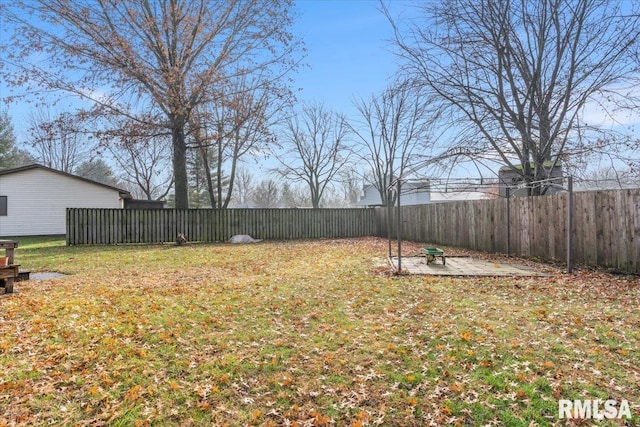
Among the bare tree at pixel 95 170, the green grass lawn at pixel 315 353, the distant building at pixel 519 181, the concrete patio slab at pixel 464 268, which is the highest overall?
the bare tree at pixel 95 170

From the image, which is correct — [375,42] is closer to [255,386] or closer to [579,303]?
[579,303]

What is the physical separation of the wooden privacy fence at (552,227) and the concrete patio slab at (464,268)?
3.93 feet

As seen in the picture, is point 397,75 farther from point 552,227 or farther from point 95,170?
point 95,170

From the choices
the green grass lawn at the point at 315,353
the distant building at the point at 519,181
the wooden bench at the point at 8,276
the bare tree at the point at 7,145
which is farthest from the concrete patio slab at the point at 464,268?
the bare tree at the point at 7,145

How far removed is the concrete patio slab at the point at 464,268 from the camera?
23.5ft

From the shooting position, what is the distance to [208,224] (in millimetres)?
15969

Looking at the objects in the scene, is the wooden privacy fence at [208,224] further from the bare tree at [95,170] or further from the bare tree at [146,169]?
the bare tree at [95,170]

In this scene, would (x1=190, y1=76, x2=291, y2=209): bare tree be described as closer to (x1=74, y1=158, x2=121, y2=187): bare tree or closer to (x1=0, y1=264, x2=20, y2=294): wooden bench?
(x1=0, y1=264, x2=20, y2=294): wooden bench

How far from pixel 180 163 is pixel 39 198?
8.47 meters

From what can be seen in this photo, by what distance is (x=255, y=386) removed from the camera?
2789mm

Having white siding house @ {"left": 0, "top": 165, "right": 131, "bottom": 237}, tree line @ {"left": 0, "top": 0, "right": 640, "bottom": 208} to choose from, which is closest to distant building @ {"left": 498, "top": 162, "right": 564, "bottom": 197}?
tree line @ {"left": 0, "top": 0, "right": 640, "bottom": 208}

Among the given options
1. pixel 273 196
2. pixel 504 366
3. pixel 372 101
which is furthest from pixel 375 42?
pixel 273 196

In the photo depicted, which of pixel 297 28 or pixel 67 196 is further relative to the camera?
pixel 67 196

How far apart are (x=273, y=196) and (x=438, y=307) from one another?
4721 centimetres
